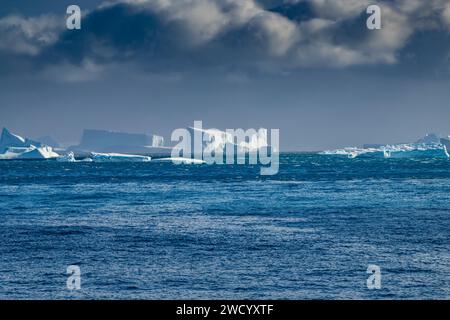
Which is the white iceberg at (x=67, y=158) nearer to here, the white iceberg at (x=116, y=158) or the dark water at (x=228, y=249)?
the white iceberg at (x=116, y=158)

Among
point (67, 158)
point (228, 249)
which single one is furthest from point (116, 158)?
point (228, 249)

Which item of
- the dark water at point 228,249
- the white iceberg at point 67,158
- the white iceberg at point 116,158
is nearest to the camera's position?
the dark water at point 228,249

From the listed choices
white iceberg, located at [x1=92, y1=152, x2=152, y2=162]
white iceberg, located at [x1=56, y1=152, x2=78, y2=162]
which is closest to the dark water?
white iceberg, located at [x1=56, y1=152, x2=78, y2=162]

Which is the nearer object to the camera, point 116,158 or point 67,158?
point 67,158

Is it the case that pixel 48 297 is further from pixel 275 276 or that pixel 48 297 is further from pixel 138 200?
pixel 138 200

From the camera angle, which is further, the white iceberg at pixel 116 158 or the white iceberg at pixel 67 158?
the white iceberg at pixel 116 158

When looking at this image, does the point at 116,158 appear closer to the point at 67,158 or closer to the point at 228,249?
the point at 67,158

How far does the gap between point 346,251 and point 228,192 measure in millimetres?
38851

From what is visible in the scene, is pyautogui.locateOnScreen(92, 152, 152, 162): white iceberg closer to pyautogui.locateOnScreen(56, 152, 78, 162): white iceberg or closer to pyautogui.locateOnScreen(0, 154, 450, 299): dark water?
pyautogui.locateOnScreen(56, 152, 78, 162): white iceberg

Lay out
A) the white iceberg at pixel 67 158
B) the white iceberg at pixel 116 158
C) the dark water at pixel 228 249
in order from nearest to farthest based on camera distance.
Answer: the dark water at pixel 228 249 < the white iceberg at pixel 67 158 < the white iceberg at pixel 116 158

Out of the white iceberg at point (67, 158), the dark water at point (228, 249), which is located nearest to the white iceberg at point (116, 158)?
the white iceberg at point (67, 158)

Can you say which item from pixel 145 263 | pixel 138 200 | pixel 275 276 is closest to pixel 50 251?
pixel 145 263

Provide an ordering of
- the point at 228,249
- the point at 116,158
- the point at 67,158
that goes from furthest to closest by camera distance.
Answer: the point at 116,158, the point at 67,158, the point at 228,249

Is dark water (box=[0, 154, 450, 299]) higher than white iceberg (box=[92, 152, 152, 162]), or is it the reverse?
white iceberg (box=[92, 152, 152, 162])
